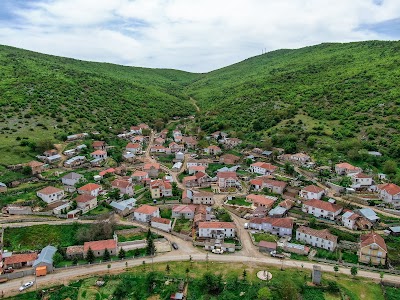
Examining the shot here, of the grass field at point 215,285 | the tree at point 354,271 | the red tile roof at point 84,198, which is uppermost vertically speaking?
the red tile roof at point 84,198

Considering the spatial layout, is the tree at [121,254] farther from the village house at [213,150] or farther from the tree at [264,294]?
the village house at [213,150]

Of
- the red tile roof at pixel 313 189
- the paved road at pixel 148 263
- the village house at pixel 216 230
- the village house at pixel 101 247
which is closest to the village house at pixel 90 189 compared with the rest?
the village house at pixel 101 247

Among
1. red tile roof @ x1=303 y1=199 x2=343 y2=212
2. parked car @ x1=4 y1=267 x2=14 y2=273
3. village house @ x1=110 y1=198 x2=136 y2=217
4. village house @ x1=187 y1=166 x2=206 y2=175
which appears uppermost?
village house @ x1=187 y1=166 x2=206 y2=175

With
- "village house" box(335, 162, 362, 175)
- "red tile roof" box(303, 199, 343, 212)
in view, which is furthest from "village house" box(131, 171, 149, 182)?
"village house" box(335, 162, 362, 175)

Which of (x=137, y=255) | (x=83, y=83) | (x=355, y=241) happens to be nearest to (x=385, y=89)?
(x=355, y=241)

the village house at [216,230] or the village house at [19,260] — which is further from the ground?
the village house at [216,230]

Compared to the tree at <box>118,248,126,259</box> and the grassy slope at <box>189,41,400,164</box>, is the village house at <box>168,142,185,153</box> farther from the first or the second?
the tree at <box>118,248,126,259</box>
